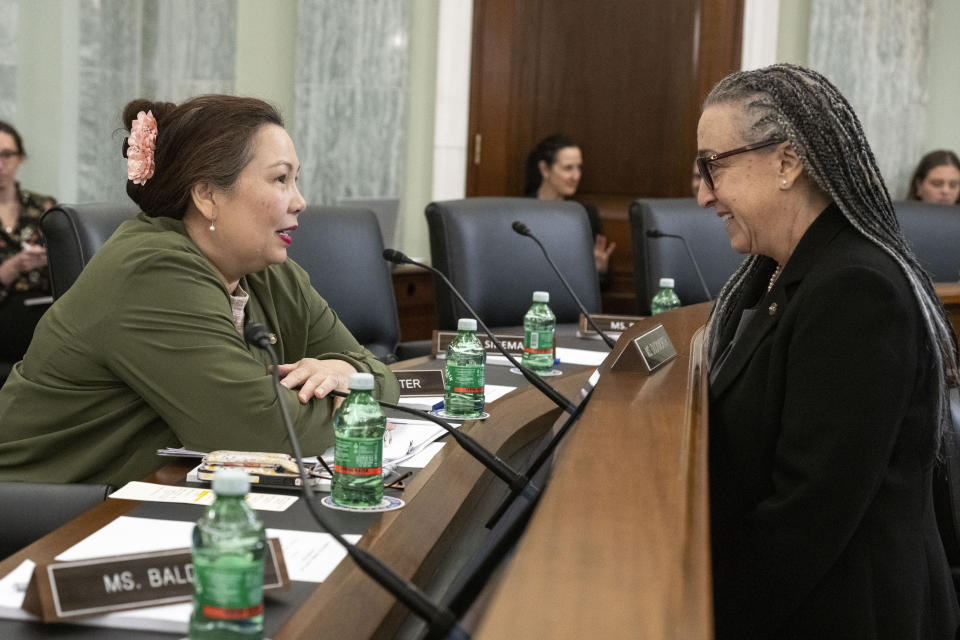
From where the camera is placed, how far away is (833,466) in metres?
1.43

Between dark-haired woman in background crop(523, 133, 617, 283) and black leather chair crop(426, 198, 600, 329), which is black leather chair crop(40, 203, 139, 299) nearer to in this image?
black leather chair crop(426, 198, 600, 329)

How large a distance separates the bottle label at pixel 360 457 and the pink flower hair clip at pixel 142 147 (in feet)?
2.67

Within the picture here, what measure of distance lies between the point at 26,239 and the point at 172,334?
2536 mm

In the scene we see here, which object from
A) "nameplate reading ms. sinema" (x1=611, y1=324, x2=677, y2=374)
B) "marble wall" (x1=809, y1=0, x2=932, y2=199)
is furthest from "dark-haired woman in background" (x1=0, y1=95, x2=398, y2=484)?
"marble wall" (x1=809, y1=0, x2=932, y2=199)

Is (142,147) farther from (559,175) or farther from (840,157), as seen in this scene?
(559,175)

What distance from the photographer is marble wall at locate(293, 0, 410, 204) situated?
209 inches

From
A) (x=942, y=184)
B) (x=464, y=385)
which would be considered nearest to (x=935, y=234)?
(x=942, y=184)

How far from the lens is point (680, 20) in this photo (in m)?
5.91

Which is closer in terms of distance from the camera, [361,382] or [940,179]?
[361,382]

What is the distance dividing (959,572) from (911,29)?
4.17 meters

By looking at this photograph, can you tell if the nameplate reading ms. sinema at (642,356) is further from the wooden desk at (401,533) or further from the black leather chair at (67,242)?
the black leather chair at (67,242)

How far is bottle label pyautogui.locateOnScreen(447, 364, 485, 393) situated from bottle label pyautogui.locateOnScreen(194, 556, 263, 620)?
1119 millimetres

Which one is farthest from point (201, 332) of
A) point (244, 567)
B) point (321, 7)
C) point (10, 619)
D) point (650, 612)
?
point (321, 7)

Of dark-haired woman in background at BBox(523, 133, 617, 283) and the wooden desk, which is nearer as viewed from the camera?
the wooden desk
